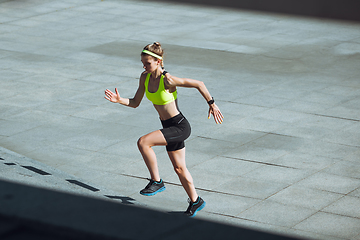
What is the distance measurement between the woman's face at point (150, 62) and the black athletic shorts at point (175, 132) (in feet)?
2.14

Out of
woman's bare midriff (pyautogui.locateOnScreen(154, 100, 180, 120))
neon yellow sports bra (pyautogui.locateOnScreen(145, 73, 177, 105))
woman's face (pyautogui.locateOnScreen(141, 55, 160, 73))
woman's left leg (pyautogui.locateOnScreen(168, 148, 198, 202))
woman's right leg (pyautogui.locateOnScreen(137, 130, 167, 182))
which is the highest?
woman's face (pyautogui.locateOnScreen(141, 55, 160, 73))

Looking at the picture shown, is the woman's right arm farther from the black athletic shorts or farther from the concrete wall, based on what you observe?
the concrete wall

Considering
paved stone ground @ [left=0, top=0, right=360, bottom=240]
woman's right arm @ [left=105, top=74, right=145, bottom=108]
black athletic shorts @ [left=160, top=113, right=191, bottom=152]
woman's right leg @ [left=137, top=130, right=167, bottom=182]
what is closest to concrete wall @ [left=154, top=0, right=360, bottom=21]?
paved stone ground @ [left=0, top=0, right=360, bottom=240]

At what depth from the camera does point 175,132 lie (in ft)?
21.9

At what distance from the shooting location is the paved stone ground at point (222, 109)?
Answer: 24.9 feet

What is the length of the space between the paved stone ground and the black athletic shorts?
39.7 inches

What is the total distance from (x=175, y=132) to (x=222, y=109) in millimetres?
4797

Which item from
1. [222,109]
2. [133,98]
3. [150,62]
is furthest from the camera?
[222,109]

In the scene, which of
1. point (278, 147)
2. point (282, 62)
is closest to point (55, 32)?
point (282, 62)

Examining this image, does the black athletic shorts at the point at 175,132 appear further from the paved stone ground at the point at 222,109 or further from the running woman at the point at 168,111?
the paved stone ground at the point at 222,109

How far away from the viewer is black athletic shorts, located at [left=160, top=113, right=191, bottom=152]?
6.64 metres

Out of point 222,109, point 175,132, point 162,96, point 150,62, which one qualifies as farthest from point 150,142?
point 222,109

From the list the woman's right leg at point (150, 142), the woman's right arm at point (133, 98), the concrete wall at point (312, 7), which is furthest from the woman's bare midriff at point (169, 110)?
the concrete wall at point (312, 7)

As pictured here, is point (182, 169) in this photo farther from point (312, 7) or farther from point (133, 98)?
point (312, 7)
